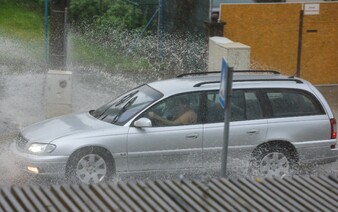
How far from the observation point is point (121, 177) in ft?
38.5

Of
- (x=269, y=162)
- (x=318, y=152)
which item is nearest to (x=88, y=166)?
(x=269, y=162)

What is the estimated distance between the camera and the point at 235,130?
1205cm

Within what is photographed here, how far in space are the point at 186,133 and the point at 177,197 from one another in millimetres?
5171

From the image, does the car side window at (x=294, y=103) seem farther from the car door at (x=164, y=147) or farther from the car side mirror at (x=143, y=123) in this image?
the car side mirror at (x=143, y=123)

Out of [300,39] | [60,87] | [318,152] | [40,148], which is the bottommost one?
[318,152]

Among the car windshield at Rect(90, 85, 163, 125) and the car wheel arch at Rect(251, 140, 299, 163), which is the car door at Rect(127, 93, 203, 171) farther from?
the car wheel arch at Rect(251, 140, 299, 163)

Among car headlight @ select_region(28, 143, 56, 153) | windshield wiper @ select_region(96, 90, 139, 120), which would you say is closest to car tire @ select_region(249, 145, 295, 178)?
windshield wiper @ select_region(96, 90, 139, 120)

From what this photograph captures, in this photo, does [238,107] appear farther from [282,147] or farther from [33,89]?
[33,89]

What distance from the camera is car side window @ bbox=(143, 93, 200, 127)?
39.3ft

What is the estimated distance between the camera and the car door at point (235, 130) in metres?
12.0

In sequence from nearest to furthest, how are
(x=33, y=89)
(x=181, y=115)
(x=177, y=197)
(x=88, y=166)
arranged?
(x=177, y=197), (x=88, y=166), (x=181, y=115), (x=33, y=89)

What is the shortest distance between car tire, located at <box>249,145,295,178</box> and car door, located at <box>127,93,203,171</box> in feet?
2.75

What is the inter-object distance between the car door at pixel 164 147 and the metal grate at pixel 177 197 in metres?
4.54

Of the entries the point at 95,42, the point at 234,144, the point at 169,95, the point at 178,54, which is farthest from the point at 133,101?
the point at 95,42
